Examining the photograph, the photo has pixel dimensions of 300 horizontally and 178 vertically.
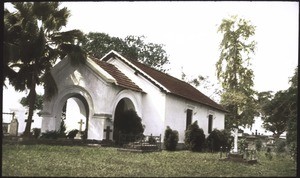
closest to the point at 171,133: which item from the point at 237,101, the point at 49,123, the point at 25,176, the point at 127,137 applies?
the point at 127,137

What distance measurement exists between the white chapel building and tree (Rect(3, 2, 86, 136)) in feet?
3.33

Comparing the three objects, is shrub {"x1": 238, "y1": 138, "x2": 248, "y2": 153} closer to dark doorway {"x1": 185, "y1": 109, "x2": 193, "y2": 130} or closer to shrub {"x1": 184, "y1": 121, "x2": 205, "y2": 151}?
shrub {"x1": 184, "y1": 121, "x2": 205, "y2": 151}

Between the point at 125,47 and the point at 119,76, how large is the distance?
45.4 ft

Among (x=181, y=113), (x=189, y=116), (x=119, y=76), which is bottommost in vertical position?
(x=189, y=116)

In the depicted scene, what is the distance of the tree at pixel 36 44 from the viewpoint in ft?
51.6

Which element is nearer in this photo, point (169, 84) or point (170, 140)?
point (170, 140)

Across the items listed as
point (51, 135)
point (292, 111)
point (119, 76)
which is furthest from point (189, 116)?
point (292, 111)

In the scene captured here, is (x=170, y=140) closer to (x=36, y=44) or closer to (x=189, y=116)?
(x=189, y=116)

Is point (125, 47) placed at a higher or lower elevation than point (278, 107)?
higher

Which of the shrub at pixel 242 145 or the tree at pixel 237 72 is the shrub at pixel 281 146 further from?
the tree at pixel 237 72

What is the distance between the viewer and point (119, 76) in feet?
65.2

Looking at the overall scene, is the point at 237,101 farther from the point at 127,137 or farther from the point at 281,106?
the point at 281,106

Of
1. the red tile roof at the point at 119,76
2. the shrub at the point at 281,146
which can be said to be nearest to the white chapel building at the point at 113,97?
the red tile roof at the point at 119,76

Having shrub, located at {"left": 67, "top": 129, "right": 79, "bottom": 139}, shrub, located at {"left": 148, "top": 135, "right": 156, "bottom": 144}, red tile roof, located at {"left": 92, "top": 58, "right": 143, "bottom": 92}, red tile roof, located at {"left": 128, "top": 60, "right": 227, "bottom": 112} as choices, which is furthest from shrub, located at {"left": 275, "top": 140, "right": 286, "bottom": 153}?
shrub, located at {"left": 67, "top": 129, "right": 79, "bottom": 139}
